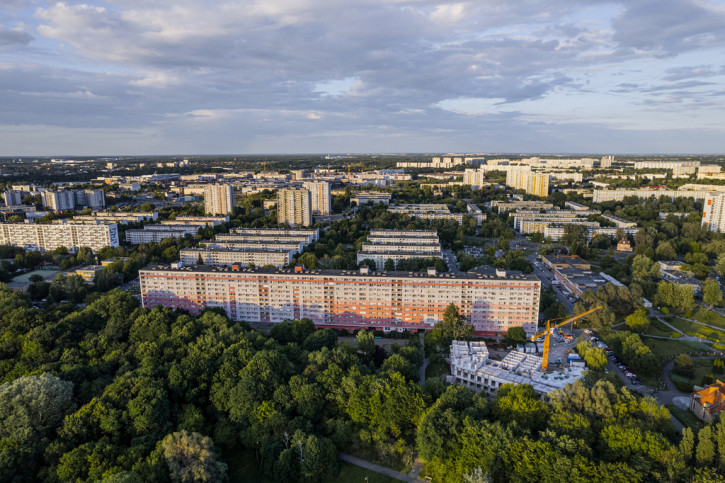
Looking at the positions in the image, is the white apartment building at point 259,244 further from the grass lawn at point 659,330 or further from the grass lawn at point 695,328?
the grass lawn at point 695,328

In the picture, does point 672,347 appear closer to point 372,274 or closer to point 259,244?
point 372,274

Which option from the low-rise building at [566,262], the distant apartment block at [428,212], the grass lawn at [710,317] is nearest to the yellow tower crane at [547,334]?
the grass lawn at [710,317]

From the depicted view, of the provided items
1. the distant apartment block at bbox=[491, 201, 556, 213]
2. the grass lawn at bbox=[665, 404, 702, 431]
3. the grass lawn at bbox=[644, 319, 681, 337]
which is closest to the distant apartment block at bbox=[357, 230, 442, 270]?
the grass lawn at bbox=[644, 319, 681, 337]

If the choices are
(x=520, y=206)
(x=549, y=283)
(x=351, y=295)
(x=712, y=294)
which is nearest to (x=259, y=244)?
(x=351, y=295)

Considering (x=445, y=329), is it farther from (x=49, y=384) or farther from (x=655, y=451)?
(x=49, y=384)

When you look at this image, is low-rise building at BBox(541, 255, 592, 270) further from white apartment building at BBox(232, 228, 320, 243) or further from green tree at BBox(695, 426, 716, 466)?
green tree at BBox(695, 426, 716, 466)

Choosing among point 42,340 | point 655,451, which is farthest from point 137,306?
point 655,451
